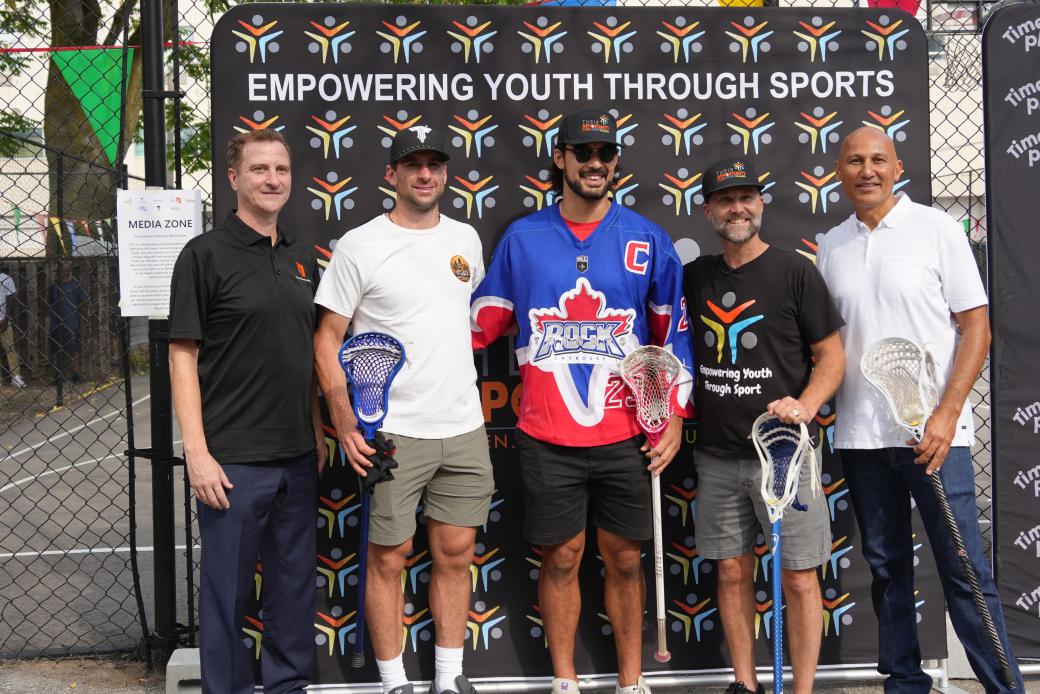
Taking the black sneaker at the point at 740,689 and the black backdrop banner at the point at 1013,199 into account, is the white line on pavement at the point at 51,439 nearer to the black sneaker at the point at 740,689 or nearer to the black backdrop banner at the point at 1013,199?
the black sneaker at the point at 740,689

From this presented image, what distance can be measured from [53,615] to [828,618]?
376cm

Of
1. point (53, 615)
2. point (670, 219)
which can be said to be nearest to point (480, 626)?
point (670, 219)

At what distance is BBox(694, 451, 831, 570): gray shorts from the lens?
144 inches

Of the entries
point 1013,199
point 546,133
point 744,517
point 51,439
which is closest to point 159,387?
point 546,133

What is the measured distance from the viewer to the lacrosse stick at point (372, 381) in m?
3.54

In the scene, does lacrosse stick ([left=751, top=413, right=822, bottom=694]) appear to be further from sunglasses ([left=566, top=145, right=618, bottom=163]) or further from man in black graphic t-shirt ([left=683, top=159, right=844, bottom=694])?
sunglasses ([left=566, top=145, right=618, bottom=163])

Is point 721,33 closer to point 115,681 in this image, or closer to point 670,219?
point 670,219

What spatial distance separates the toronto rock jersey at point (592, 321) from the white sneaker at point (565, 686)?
1.00 metres

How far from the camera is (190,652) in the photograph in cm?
412

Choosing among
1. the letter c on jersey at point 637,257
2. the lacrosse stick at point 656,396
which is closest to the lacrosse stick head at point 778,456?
the lacrosse stick at point 656,396

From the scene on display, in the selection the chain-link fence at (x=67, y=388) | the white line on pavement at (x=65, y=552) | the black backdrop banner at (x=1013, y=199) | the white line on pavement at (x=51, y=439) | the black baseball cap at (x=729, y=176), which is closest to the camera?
the black baseball cap at (x=729, y=176)

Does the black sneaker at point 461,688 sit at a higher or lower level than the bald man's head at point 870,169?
lower

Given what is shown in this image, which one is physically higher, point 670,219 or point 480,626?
point 670,219

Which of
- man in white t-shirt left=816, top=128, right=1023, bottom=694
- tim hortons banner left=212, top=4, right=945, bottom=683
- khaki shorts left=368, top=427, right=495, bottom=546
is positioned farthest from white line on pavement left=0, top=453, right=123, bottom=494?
man in white t-shirt left=816, top=128, right=1023, bottom=694
